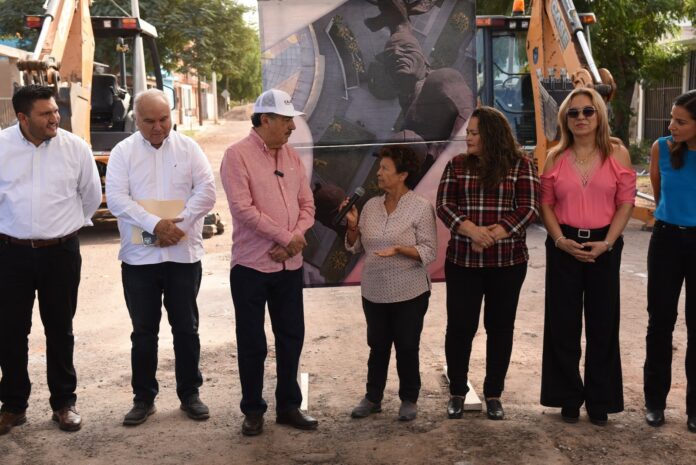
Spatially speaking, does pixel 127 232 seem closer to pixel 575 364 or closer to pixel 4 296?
pixel 4 296

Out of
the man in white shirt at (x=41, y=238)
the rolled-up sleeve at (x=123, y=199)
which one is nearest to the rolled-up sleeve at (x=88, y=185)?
the man in white shirt at (x=41, y=238)

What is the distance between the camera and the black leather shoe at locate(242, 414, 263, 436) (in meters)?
5.06

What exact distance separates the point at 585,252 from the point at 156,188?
2.53 m

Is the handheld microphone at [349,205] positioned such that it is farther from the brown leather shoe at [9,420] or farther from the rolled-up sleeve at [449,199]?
the brown leather shoe at [9,420]

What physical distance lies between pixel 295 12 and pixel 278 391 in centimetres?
234

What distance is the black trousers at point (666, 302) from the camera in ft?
16.5

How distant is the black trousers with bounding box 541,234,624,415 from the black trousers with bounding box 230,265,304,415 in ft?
4.94

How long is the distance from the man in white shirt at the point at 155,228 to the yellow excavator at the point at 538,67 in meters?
4.68

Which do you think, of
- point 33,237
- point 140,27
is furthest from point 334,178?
point 140,27

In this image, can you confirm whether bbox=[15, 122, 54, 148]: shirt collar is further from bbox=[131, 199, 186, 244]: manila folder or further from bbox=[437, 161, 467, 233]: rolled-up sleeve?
bbox=[437, 161, 467, 233]: rolled-up sleeve

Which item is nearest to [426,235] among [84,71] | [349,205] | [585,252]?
[349,205]

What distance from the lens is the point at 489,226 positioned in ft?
16.3

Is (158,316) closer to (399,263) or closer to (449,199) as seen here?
(399,263)

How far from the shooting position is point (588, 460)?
4578mm
